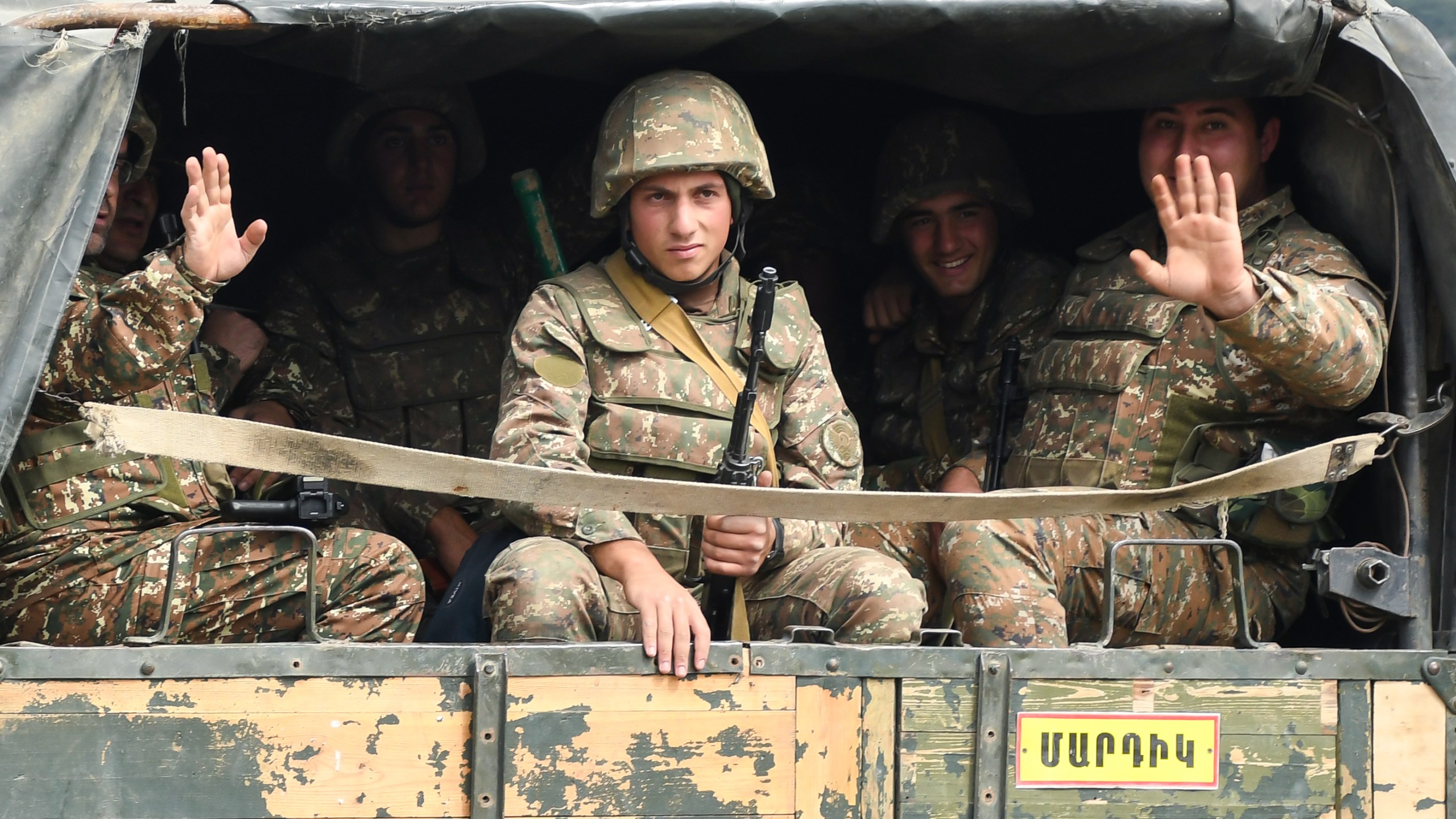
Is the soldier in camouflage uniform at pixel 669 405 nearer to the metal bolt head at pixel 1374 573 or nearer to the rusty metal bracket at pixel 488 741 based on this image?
the rusty metal bracket at pixel 488 741

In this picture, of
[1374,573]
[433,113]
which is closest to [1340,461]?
[1374,573]

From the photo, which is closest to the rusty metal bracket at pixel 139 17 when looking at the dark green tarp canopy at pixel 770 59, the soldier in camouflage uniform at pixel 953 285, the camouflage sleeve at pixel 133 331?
the dark green tarp canopy at pixel 770 59

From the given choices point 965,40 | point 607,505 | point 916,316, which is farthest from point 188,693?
point 916,316

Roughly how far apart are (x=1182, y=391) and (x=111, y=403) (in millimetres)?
2451

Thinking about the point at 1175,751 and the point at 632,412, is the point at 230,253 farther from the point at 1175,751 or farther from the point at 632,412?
the point at 1175,751

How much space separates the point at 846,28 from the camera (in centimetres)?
350

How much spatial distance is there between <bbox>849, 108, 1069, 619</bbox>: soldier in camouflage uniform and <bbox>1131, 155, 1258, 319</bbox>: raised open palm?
3.79 feet

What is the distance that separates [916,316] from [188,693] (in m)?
2.72

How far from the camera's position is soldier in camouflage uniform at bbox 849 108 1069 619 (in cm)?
475

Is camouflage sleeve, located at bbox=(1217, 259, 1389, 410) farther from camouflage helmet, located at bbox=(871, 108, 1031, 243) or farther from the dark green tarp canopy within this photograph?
camouflage helmet, located at bbox=(871, 108, 1031, 243)

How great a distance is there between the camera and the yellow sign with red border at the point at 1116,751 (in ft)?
10.3

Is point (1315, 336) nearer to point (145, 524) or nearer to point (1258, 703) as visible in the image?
point (1258, 703)

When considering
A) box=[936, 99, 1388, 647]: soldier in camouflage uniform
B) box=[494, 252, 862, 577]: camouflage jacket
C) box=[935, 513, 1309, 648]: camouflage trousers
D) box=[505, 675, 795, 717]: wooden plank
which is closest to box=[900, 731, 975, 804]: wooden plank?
box=[505, 675, 795, 717]: wooden plank

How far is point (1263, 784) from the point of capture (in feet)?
10.4
